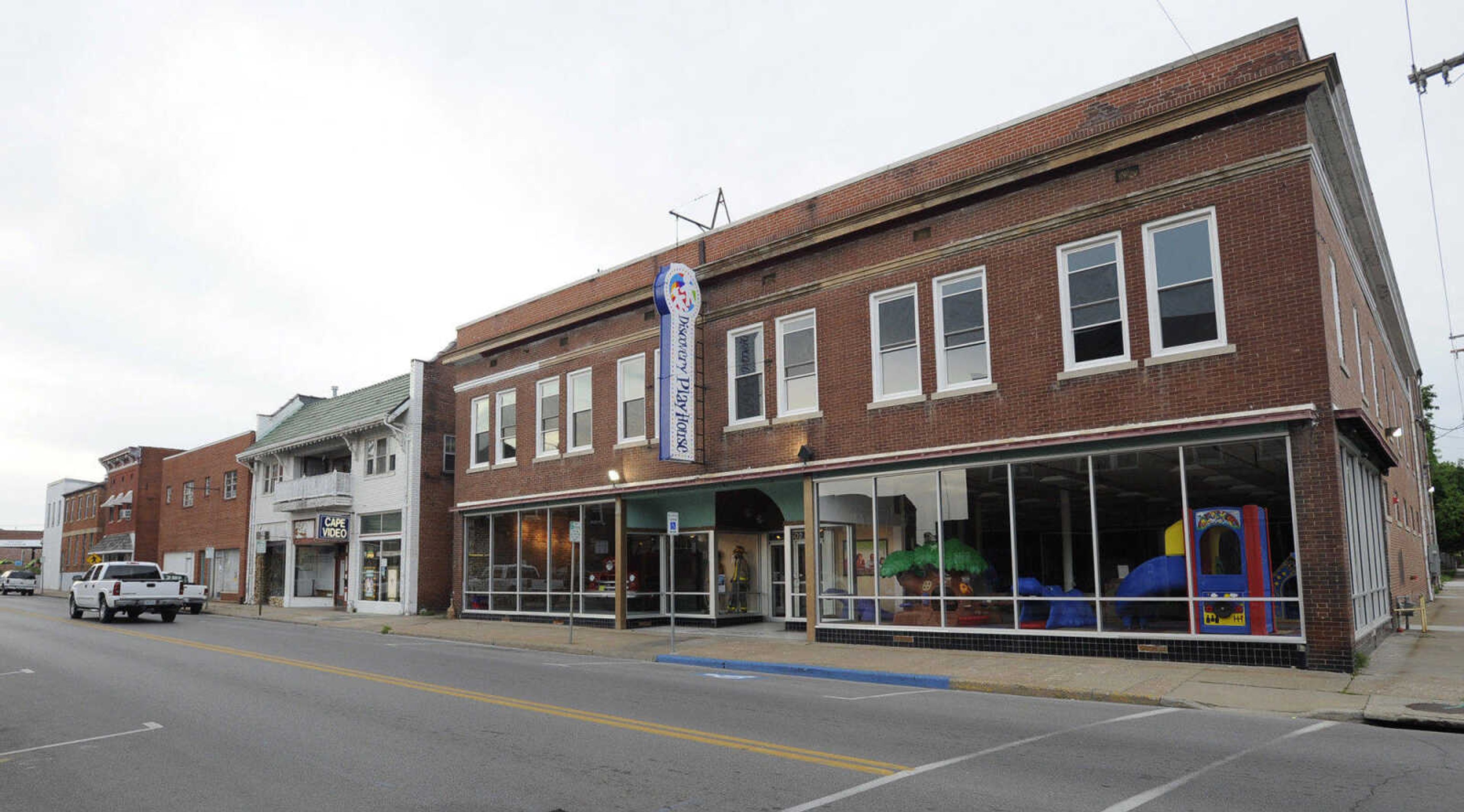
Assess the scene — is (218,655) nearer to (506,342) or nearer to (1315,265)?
(506,342)

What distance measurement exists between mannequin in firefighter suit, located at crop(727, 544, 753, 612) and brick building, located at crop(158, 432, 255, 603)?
26.6 meters

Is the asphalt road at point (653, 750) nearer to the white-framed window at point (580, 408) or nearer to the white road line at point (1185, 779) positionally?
the white road line at point (1185, 779)

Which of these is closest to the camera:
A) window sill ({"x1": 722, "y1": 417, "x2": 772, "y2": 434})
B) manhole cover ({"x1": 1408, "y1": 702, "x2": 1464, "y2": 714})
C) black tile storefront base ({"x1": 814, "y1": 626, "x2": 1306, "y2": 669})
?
manhole cover ({"x1": 1408, "y1": 702, "x2": 1464, "y2": 714})

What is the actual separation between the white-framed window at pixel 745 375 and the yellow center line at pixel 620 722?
946cm

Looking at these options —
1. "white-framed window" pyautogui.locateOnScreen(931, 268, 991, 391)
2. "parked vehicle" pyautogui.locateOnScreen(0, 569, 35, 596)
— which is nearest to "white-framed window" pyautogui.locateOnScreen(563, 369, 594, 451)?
"white-framed window" pyautogui.locateOnScreen(931, 268, 991, 391)

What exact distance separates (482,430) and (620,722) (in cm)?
2025

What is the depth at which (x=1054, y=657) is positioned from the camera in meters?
15.3

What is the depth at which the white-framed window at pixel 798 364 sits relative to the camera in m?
20.0

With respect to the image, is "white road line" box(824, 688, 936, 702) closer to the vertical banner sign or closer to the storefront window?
the vertical banner sign

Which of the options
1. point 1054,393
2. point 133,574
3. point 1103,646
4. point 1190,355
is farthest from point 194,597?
point 1190,355

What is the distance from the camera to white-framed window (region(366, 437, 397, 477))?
111 ft

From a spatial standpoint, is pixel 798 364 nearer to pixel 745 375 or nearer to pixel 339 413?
pixel 745 375

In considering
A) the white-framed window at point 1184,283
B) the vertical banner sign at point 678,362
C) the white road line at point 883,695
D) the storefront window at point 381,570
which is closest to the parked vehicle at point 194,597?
the storefront window at point 381,570

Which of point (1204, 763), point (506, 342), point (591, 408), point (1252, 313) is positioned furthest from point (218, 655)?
point (1252, 313)
